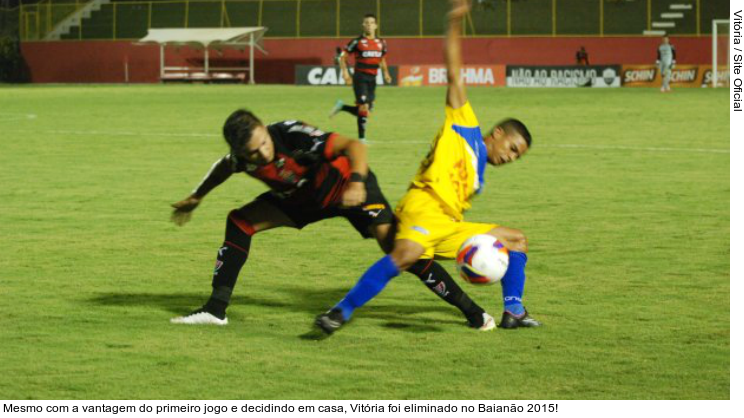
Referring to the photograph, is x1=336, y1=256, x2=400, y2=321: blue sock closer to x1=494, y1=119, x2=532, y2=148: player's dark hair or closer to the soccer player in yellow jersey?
the soccer player in yellow jersey

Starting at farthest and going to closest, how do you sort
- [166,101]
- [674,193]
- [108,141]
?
[166,101], [108,141], [674,193]

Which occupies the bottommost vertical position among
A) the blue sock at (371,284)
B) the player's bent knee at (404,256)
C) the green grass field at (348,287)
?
the green grass field at (348,287)

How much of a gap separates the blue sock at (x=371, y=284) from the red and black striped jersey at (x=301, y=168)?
57cm

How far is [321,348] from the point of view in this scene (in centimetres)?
709

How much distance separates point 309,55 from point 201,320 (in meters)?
54.1

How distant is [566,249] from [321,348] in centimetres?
406

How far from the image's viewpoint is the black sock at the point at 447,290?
7.49 metres

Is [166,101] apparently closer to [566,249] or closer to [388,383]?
[566,249]

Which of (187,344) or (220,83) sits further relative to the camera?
(220,83)

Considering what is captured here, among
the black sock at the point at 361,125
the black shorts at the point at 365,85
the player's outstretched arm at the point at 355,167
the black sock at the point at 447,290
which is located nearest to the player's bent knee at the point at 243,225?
the player's outstretched arm at the point at 355,167

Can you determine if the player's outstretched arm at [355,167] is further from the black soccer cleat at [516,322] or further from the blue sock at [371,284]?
the black soccer cleat at [516,322]

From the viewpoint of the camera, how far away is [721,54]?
50.5 meters

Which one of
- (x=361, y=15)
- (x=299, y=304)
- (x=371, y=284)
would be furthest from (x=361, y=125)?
(x=361, y=15)

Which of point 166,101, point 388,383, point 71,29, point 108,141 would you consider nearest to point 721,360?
point 388,383
